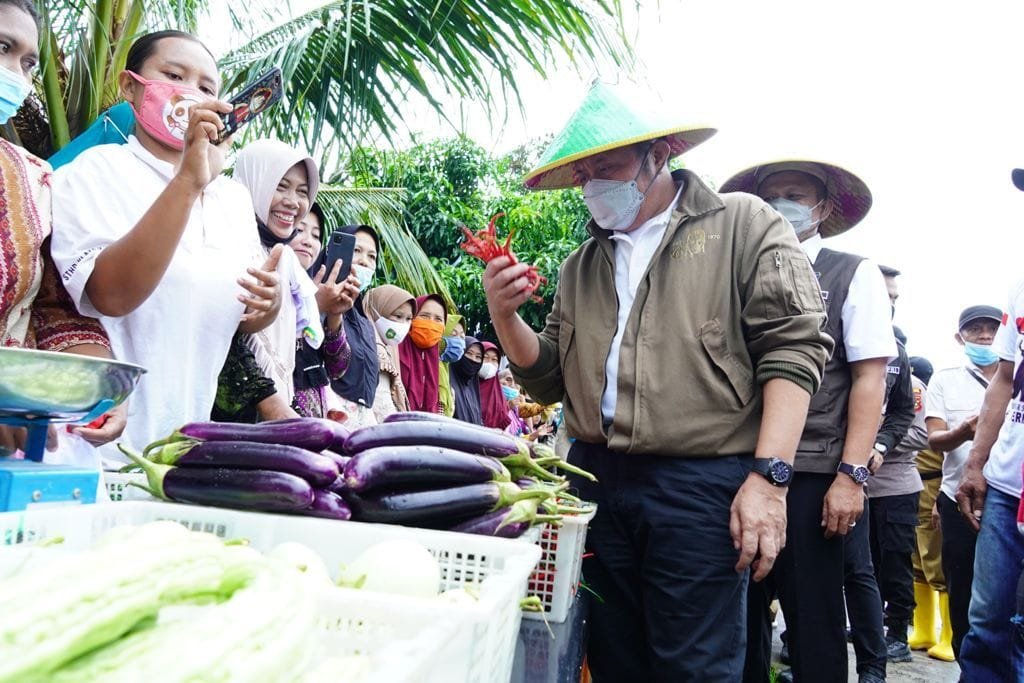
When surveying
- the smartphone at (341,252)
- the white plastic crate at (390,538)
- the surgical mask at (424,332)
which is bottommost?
the white plastic crate at (390,538)

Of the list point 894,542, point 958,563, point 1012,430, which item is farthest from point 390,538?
point 894,542

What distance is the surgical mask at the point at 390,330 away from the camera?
6.28 meters

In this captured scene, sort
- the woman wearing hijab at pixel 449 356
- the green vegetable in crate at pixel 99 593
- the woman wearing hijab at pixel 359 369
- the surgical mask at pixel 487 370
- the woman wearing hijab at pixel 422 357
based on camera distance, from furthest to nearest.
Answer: the surgical mask at pixel 487 370 → the woman wearing hijab at pixel 449 356 → the woman wearing hijab at pixel 422 357 → the woman wearing hijab at pixel 359 369 → the green vegetable in crate at pixel 99 593

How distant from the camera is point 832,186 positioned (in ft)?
11.0

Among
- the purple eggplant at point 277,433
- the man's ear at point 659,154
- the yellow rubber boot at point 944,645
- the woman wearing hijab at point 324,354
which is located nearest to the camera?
the purple eggplant at point 277,433

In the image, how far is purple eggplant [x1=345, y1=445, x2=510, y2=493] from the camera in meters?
1.63

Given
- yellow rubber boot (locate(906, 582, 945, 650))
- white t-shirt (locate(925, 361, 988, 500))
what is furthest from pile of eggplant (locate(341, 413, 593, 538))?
yellow rubber boot (locate(906, 582, 945, 650))

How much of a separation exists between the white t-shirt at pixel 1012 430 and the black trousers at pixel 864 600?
0.54 m

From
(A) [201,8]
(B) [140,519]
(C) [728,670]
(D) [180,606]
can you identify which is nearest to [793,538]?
(C) [728,670]

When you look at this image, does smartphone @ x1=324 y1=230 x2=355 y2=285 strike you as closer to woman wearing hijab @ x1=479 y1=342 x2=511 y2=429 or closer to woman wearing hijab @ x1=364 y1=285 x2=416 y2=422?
woman wearing hijab @ x1=364 y1=285 x2=416 y2=422

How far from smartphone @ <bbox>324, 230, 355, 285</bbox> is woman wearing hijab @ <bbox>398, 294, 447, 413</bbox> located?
2895mm

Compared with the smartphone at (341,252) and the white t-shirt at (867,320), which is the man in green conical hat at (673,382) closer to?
the white t-shirt at (867,320)

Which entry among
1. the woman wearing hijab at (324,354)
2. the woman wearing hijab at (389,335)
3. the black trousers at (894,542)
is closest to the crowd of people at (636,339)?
the woman wearing hijab at (324,354)

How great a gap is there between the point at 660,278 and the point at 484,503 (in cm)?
103
